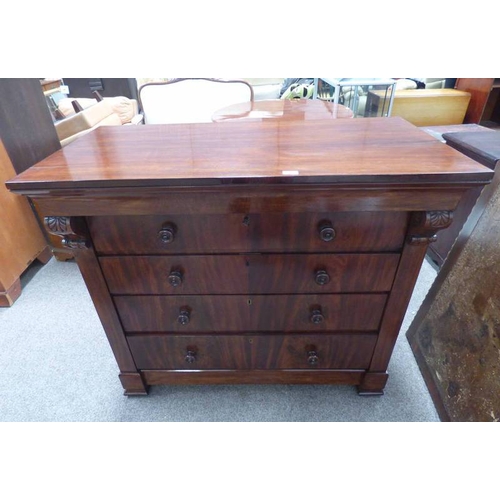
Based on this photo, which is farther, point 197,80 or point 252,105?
point 197,80

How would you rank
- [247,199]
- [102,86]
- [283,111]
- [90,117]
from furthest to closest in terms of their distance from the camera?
1. [102,86]
2. [90,117]
3. [283,111]
4. [247,199]

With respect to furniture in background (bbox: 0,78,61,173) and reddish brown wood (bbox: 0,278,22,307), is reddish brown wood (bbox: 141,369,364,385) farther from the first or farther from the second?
furniture in background (bbox: 0,78,61,173)

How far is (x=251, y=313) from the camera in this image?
1020 mm

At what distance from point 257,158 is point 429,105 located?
357 centimetres

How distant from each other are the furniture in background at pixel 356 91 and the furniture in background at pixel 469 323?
2071 millimetres

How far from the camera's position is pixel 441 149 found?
0.84 m

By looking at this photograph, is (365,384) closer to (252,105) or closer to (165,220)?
(165,220)

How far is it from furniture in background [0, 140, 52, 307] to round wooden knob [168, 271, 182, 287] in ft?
4.11

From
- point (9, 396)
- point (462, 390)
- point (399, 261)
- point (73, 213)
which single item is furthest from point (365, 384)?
point (9, 396)

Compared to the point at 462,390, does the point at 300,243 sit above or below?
above

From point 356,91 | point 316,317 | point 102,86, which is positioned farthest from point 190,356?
point 102,86

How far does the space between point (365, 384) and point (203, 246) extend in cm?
82

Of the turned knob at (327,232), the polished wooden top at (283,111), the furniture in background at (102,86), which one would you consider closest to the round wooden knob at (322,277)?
the turned knob at (327,232)

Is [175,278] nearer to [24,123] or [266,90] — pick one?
[24,123]
